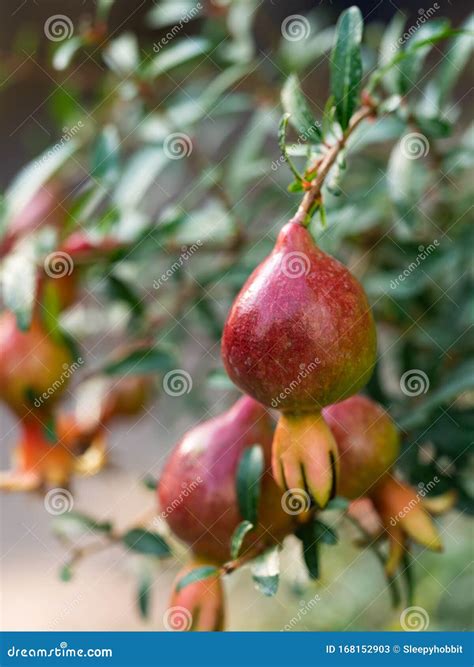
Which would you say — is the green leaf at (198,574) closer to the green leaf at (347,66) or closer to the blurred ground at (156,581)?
the blurred ground at (156,581)

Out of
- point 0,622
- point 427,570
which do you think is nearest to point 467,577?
point 427,570

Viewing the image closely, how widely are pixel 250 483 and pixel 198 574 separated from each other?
2.7 inches

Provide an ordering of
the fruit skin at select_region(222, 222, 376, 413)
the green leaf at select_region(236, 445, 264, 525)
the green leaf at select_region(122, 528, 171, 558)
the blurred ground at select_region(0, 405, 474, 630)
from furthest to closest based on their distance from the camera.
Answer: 1. the blurred ground at select_region(0, 405, 474, 630)
2. the green leaf at select_region(122, 528, 171, 558)
3. the green leaf at select_region(236, 445, 264, 525)
4. the fruit skin at select_region(222, 222, 376, 413)

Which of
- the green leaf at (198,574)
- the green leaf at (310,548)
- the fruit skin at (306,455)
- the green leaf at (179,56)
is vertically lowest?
the green leaf at (198,574)

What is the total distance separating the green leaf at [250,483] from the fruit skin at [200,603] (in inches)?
2.2

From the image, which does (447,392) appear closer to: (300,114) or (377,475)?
(377,475)

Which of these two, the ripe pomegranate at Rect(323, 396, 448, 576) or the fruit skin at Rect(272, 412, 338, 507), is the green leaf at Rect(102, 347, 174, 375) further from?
the fruit skin at Rect(272, 412, 338, 507)

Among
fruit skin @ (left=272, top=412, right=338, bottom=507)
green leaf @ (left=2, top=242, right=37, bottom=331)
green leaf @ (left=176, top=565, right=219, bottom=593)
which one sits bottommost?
green leaf @ (left=176, top=565, right=219, bottom=593)

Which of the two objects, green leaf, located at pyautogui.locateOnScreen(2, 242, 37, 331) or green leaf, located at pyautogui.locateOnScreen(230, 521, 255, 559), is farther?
green leaf, located at pyautogui.locateOnScreen(2, 242, 37, 331)

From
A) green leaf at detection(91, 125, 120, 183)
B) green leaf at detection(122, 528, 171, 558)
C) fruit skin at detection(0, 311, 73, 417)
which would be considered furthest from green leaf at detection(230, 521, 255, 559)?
green leaf at detection(91, 125, 120, 183)

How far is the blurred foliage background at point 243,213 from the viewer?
2.61ft

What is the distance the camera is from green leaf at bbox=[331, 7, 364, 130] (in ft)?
1.93

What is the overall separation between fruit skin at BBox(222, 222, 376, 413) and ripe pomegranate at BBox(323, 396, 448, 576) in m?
0.11

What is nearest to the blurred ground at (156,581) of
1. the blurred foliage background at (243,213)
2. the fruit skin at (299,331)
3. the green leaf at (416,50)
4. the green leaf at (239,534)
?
the blurred foliage background at (243,213)
